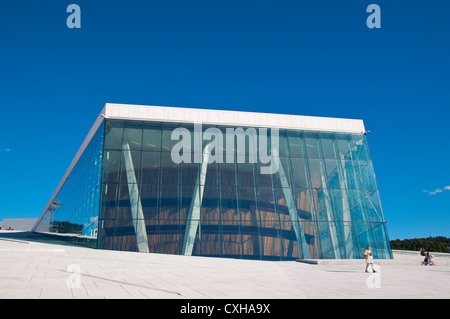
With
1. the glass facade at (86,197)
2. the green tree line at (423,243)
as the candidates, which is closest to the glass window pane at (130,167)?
the glass facade at (86,197)

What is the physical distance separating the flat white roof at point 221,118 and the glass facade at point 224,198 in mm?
560

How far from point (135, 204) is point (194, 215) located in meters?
4.13

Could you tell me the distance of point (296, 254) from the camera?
23906mm

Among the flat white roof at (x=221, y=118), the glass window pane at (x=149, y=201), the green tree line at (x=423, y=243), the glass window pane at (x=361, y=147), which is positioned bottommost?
the green tree line at (x=423, y=243)

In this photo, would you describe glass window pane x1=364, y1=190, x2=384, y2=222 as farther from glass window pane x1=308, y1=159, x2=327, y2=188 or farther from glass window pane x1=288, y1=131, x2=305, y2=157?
glass window pane x1=288, y1=131, x2=305, y2=157

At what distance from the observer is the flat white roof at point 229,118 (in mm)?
25609

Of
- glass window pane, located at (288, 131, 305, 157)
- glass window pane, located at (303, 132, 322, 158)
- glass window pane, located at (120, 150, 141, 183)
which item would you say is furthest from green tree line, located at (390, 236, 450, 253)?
glass window pane, located at (120, 150, 141, 183)

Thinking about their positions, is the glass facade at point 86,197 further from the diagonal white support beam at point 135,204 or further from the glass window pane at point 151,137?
the glass window pane at point 151,137

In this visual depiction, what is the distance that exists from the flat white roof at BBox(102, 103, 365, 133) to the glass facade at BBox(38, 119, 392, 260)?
560 mm

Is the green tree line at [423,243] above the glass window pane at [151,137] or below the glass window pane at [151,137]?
below

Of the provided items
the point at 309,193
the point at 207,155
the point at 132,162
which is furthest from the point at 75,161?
the point at 309,193

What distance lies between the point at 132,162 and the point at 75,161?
43.5 feet
